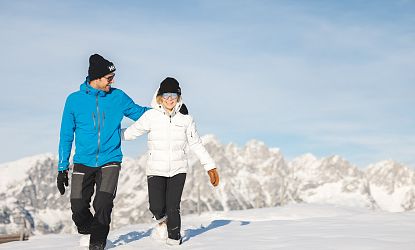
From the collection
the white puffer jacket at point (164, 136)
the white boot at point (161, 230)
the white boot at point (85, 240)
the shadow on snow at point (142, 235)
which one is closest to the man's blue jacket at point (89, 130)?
the white puffer jacket at point (164, 136)

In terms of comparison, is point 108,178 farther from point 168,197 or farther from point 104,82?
point 104,82

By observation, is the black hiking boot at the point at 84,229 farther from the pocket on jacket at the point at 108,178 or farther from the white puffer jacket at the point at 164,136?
the white puffer jacket at the point at 164,136

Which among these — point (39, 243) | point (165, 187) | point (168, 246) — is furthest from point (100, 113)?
point (39, 243)

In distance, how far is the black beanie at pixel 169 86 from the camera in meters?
9.02

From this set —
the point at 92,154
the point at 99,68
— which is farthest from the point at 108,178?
the point at 99,68

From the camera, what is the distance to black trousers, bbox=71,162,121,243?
8297 mm

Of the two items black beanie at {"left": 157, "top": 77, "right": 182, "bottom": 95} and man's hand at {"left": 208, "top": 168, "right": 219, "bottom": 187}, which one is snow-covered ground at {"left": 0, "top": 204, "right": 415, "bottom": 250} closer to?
man's hand at {"left": 208, "top": 168, "right": 219, "bottom": 187}

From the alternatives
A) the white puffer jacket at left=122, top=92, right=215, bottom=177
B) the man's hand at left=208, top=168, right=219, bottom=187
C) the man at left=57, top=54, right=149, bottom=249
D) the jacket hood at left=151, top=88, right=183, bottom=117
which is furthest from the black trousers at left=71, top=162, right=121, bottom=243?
the man's hand at left=208, top=168, right=219, bottom=187

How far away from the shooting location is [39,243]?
34.8ft

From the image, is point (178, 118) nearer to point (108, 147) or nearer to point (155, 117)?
point (155, 117)

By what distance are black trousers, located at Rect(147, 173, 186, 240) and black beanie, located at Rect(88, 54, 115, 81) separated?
69.0 inches

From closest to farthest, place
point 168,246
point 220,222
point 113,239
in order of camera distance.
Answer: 1. point 168,246
2. point 113,239
3. point 220,222

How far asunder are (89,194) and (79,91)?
4.92 feet

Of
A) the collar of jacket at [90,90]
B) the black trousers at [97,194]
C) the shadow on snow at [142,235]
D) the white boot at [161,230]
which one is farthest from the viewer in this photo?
the shadow on snow at [142,235]
